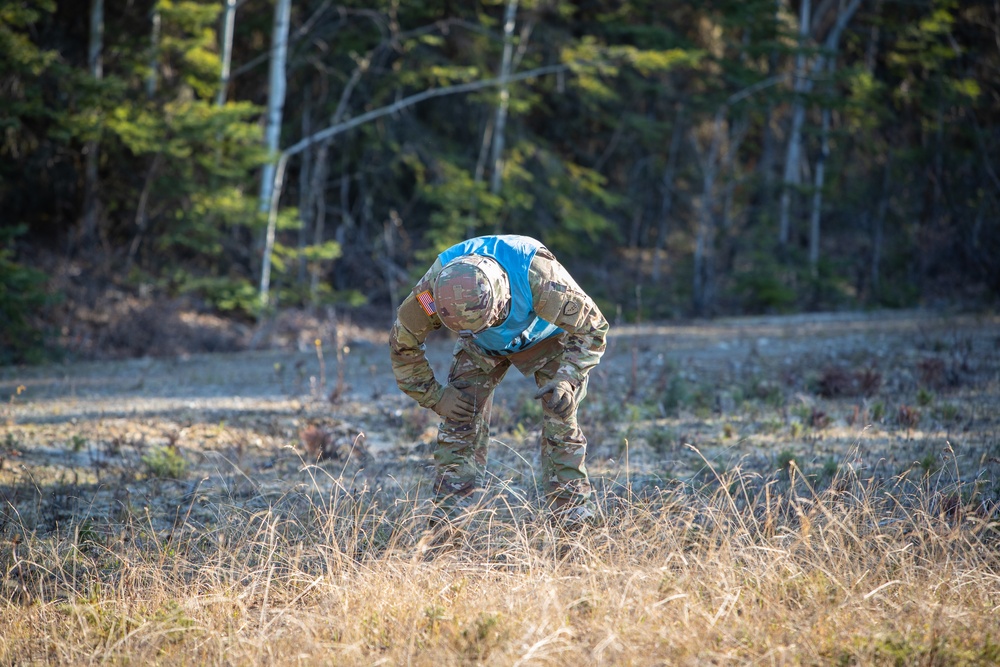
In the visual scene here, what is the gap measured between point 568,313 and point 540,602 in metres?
1.36

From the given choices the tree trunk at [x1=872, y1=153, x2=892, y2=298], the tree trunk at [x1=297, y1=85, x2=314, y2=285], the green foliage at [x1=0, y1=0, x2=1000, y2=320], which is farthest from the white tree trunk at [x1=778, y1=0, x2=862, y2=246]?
the tree trunk at [x1=297, y1=85, x2=314, y2=285]

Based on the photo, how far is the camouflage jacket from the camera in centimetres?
391

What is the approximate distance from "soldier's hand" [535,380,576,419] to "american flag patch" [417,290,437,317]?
645 mm

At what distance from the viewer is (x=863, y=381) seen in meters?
7.57

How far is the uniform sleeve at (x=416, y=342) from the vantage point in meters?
3.95

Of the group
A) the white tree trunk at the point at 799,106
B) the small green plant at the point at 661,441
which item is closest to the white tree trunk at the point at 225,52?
the small green plant at the point at 661,441

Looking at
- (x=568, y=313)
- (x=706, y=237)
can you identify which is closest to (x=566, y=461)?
(x=568, y=313)

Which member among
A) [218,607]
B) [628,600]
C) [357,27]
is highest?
[357,27]

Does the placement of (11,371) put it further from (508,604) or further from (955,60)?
(955,60)

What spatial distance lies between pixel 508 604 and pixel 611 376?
5.45 m

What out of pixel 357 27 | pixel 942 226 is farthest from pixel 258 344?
pixel 942 226

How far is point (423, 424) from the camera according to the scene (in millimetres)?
6629

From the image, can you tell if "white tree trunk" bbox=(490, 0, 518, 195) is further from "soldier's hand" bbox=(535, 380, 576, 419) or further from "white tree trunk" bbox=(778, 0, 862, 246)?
"soldier's hand" bbox=(535, 380, 576, 419)

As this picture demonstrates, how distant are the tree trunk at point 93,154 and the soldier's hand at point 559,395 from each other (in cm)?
1095
